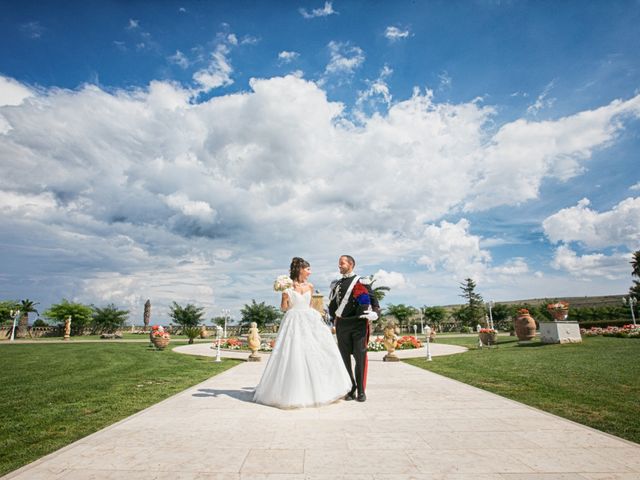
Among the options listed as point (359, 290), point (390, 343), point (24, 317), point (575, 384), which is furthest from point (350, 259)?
point (24, 317)

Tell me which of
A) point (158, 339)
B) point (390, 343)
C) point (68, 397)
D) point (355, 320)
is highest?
point (355, 320)

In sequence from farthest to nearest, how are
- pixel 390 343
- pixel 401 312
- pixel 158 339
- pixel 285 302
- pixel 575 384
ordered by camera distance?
1. pixel 401 312
2. pixel 158 339
3. pixel 390 343
4. pixel 575 384
5. pixel 285 302

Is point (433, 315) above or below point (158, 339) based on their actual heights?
above

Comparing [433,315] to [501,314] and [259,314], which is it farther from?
[259,314]

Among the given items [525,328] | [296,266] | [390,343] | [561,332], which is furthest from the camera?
[525,328]

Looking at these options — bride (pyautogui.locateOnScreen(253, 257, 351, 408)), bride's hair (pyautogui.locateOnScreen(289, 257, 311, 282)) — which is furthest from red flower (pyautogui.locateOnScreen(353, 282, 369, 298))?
bride's hair (pyautogui.locateOnScreen(289, 257, 311, 282))

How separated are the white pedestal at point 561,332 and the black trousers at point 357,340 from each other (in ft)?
51.3

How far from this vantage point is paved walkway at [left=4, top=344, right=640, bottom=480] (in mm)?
2861

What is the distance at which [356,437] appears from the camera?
3.76 metres

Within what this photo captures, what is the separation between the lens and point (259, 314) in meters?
41.4

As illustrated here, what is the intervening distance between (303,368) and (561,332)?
1703 centimetres

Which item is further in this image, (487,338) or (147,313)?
(147,313)

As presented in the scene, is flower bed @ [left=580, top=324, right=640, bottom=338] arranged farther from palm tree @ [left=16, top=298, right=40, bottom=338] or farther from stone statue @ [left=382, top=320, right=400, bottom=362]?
palm tree @ [left=16, top=298, right=40, bottom=338]

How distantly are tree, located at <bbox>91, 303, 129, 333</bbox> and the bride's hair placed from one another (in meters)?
44.3
